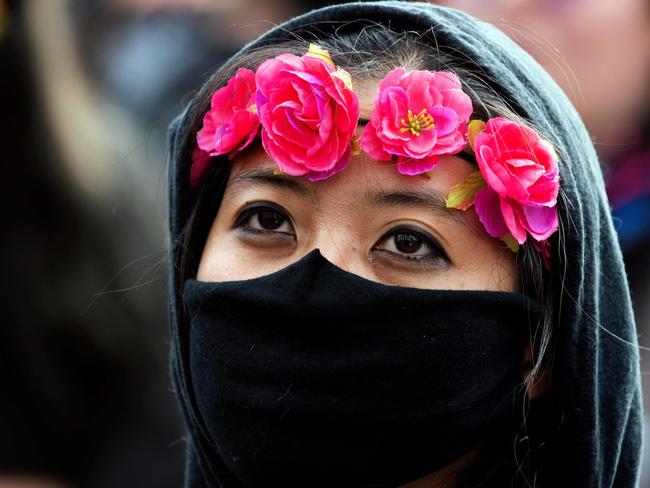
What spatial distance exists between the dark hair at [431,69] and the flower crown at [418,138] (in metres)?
Result: 0.05

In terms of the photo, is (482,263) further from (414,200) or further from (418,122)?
(418,122)

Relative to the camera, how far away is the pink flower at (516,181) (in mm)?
2525

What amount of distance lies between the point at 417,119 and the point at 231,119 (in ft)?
1.60

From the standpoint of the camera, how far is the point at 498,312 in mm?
2537

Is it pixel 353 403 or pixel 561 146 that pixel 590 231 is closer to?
pixel 561 146

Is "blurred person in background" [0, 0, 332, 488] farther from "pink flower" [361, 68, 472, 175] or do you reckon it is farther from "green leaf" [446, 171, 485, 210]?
"green leaf" [446, 171, 485, 210]

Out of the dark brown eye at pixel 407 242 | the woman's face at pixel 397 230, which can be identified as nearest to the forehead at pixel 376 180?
the woman's face at pixel 397 230

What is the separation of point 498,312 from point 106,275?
97.1 inches

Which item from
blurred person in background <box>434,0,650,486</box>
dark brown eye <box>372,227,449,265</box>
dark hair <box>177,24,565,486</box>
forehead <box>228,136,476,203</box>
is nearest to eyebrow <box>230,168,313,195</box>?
forehead <box>228,136,476,203</box>

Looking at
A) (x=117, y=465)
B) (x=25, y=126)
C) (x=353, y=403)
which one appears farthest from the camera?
(x=25, y=126)

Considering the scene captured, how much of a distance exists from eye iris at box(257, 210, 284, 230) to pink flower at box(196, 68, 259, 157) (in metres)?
0.17

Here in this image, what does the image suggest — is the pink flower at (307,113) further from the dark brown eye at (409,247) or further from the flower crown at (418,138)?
the dark brown eye at (409,247)

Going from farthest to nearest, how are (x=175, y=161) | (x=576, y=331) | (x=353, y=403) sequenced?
(x=175, y=161)
(x=576, y=331)
(x=353, y=403)

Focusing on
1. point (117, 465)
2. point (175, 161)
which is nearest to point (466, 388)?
point (175, 161)
